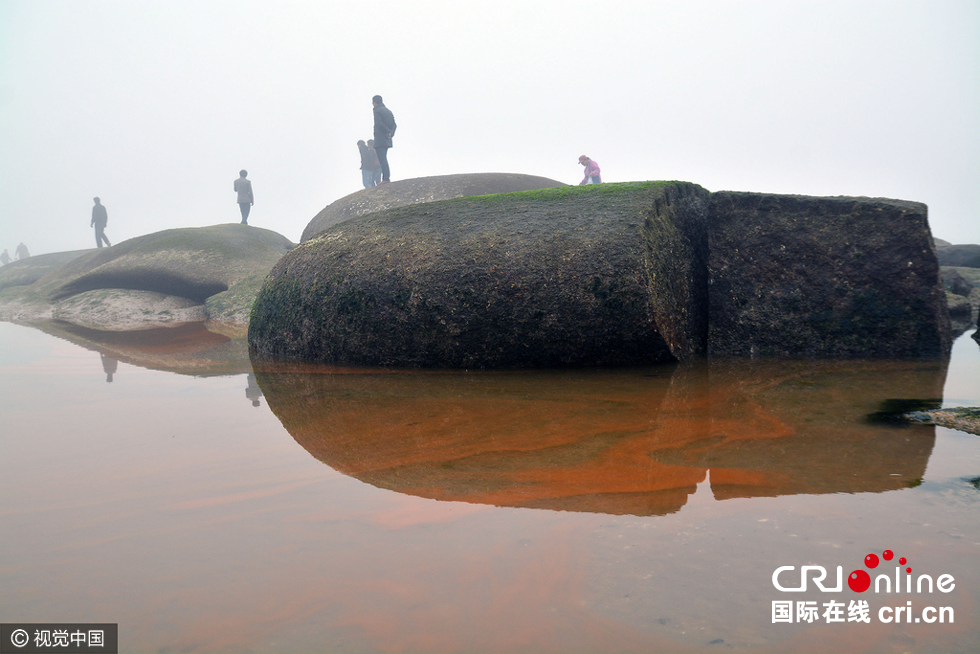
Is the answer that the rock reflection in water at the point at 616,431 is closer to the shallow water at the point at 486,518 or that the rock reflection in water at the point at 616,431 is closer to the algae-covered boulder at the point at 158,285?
the shallow water at the point at 486,518

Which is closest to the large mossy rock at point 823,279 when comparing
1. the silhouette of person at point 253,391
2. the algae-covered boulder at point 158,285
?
the silhouette of person at point 253,391

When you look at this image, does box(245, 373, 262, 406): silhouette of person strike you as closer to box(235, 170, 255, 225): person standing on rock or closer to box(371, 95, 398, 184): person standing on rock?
box(371, 95, 398, 184): person standing on rock

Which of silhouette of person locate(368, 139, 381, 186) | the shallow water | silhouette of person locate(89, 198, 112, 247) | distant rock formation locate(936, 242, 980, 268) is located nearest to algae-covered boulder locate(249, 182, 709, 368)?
the shallow water

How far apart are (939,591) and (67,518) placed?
6.92ft

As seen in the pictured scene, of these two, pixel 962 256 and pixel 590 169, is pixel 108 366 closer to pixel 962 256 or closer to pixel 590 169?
pixel 590 169

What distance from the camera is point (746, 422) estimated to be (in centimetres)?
250

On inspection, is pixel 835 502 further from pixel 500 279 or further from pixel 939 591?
pixel 500 279

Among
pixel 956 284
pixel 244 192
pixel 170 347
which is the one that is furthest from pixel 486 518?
pixel 244 192

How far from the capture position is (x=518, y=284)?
3.81 meters

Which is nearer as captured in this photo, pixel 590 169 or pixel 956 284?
pixel 956 284

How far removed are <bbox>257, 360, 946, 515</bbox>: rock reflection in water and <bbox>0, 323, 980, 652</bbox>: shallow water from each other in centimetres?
1

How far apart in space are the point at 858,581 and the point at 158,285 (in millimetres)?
10610

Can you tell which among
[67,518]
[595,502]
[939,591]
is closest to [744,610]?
[939,591]

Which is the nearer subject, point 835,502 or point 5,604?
point 5,604
